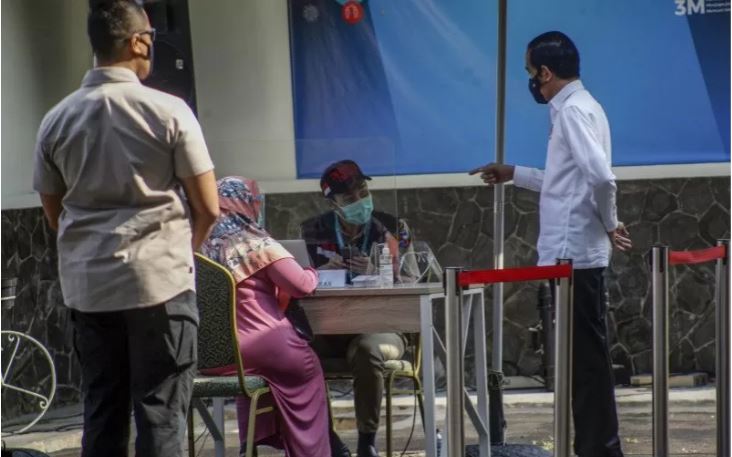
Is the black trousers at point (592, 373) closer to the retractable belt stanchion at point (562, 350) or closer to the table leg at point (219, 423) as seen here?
the retractable belt stanchion at point (562, 350)

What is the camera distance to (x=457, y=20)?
8797mm

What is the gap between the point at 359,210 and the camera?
21.9 feet

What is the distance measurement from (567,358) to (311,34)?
4.16 meters

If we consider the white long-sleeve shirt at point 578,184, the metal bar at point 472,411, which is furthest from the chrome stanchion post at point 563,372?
the metal bar at point 472,411

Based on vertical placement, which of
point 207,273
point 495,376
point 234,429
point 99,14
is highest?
point 99,14

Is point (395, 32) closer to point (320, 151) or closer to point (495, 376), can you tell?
point (320, 151)

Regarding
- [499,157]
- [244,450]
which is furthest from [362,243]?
[244,450]

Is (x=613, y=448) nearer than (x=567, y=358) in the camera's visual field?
No

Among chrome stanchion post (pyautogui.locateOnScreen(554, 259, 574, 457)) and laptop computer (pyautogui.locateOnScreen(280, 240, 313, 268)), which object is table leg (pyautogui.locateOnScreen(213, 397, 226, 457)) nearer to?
laptop computer (pyautogui.locateOnScreen(280, 240, 313, 268))

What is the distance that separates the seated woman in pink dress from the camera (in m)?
5.86

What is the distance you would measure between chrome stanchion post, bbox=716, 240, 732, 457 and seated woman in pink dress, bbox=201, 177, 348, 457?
1.58m

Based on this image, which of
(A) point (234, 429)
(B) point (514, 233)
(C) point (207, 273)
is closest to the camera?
(C) point (207, 273)

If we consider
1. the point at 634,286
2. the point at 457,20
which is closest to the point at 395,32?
the point at 457,20

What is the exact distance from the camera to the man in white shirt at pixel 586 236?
6117mm
